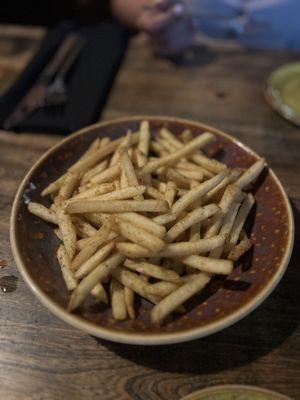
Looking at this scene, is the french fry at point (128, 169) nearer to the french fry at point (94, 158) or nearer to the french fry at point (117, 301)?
the french fry at point (94, 158)

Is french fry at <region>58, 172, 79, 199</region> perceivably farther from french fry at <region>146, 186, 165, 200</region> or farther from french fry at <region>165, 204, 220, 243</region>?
french fry at <region>165, 204, 220, 243</region>

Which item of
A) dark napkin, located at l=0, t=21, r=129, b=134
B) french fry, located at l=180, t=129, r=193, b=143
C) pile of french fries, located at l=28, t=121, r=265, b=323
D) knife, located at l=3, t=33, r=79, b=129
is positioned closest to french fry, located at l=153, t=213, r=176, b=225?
pile of french fries, located at l=28, t=121, r=265, b=323

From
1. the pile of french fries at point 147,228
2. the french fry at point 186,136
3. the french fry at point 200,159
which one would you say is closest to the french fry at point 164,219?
the pile of french fries at point 147,228

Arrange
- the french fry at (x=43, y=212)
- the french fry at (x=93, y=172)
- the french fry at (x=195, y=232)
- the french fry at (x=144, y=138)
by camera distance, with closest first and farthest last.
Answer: the french fry at (x=195, y=232), the french fry at (x=43, y=212), the french fry at (x=93, y=172), the french fry at (x=144, y=138)

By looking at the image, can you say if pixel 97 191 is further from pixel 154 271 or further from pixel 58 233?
pixel 154 271

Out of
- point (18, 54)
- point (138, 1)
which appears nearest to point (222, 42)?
point (138, 1)

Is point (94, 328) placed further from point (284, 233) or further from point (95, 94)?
point (95, 94)
